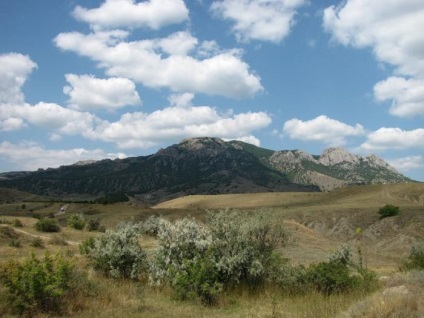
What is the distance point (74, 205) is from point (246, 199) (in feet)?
197

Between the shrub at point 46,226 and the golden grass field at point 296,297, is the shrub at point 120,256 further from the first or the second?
the shrub at point 46,226

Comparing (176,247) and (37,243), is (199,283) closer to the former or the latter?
(176,247)

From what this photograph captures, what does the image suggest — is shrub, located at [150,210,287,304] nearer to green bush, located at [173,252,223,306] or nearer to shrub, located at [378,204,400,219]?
green bush, located at [173,252,223,306]

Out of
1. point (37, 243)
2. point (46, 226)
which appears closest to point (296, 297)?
point (37, 243)

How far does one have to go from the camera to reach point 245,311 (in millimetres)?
11883

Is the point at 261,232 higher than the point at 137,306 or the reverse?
higher

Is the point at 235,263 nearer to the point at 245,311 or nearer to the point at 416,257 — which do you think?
the point at 245,311

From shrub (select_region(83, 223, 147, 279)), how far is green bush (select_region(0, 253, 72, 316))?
17.0ft

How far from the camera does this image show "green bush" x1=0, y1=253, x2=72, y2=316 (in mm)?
10781

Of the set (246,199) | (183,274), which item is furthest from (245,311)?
(246,199)

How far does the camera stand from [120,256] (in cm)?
1689

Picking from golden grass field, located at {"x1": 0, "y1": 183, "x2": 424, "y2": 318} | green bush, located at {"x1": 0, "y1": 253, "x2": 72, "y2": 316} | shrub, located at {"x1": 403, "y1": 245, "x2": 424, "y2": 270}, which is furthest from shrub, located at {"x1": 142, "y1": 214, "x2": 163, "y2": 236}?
shrub, located at {"x1": 403, "y1": 245, "x2": 424, "y2": 270}

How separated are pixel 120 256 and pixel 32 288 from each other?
6.19 metres

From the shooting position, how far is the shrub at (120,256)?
1681cm
